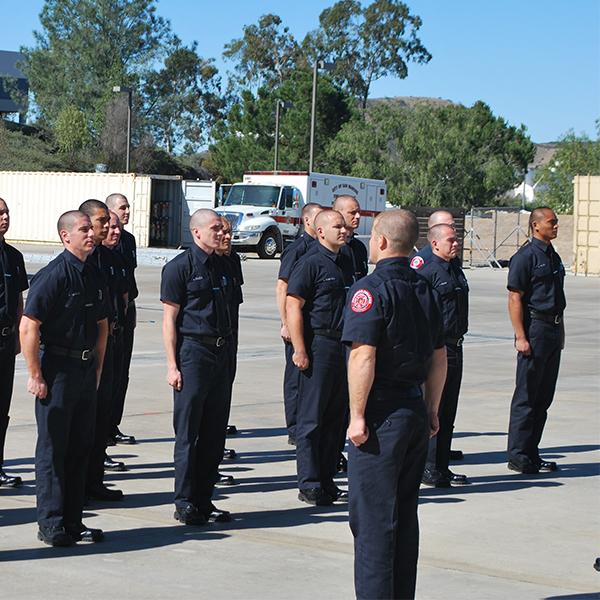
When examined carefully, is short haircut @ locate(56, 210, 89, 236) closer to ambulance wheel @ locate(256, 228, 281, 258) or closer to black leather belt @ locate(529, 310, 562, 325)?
black leather belt @ locate(529, 310, 562, 325)

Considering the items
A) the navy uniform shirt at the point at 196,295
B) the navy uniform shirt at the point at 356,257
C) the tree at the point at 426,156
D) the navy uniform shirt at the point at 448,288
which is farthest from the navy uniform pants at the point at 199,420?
the tree at the point at 426,156

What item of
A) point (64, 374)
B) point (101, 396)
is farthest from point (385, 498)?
point (101, 396)

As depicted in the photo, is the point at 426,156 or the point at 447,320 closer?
the point at 447,320

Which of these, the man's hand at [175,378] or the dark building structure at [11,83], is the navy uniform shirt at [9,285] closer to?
the man's hand at [175,378]

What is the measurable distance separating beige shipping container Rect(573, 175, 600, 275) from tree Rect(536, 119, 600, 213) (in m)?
45.0

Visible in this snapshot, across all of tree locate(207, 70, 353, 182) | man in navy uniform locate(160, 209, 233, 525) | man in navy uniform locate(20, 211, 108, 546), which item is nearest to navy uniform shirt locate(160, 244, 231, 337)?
man in navy uniform locate(160, 209, 233, 525)

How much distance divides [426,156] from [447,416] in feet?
199

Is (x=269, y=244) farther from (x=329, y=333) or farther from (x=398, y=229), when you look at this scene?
(x=398, y=229)

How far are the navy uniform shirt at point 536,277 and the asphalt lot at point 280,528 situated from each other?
1314 mm

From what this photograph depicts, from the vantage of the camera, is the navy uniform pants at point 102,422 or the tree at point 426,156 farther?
the tree at point 426,156

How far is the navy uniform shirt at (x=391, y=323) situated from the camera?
17.9ft

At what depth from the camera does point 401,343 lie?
5.53 m

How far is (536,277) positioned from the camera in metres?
9.45

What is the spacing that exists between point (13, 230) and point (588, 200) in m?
21.4
